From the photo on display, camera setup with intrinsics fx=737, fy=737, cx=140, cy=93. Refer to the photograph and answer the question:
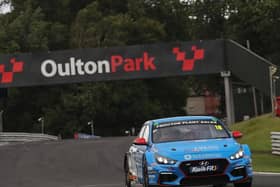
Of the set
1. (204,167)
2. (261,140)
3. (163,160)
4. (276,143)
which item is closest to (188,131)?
(163,160)

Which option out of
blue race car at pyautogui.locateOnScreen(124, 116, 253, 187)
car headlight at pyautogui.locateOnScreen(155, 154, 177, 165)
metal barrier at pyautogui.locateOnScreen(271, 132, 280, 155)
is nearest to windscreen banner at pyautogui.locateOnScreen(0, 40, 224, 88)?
metal barrier at pyautogui.locateOnScreen(271, 132, 280, 155)

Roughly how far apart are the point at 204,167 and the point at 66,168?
41.7 feet

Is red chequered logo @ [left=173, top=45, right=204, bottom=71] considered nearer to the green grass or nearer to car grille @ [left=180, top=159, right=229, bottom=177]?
the green grass

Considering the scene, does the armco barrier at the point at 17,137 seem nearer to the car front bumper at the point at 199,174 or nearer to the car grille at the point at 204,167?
the car front bumper at the point at 199,174

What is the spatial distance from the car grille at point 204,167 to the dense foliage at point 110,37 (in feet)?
183

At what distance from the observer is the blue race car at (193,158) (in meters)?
12.2

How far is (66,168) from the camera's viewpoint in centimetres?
2430

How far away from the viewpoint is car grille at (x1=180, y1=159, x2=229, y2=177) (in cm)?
1213

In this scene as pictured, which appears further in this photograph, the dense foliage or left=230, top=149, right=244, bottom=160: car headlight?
the dense foliage

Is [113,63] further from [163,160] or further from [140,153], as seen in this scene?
[163,160]

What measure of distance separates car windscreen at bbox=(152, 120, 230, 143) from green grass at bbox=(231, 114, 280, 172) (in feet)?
21.9

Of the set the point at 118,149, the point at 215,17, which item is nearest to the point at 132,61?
the point at 118,149

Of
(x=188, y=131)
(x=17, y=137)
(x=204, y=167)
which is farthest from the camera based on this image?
(x=17, y=137)

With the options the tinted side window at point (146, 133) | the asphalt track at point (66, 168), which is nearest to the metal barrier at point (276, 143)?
the asphalt track at point (66, 168)
